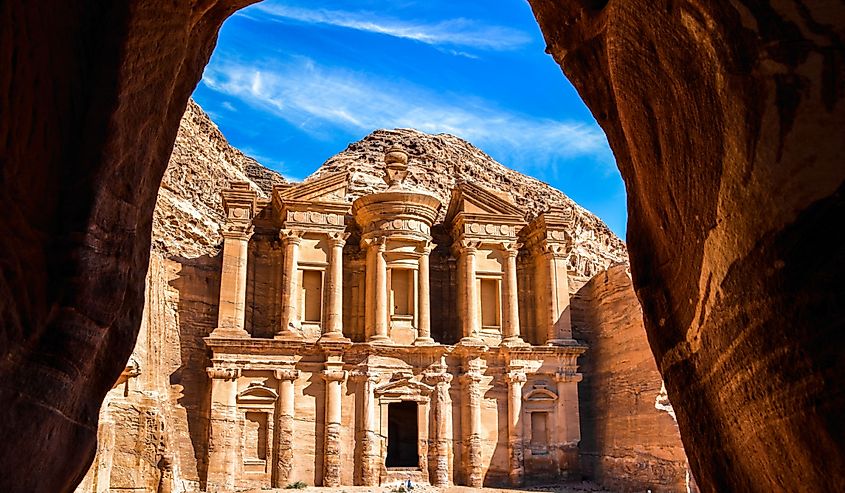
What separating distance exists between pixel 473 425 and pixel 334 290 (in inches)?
→ 252

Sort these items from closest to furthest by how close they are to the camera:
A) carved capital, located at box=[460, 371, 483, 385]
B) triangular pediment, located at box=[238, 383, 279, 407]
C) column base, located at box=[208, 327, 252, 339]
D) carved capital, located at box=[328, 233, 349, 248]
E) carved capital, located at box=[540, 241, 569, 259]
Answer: triangular pediment, located at box=[238, 383, 279, 407] → column base, located at box=[208, 327, 252, 339] → carved capital, located at box=[460, 371, 483, 385] → carved capital, located at box=[328, 233, 349, 248] → carved capital, located at box=[540, 241, 569, 259]

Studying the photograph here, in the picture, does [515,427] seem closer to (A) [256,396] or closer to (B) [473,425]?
(B) [473,425]

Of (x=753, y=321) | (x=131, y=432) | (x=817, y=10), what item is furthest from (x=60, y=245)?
(x=131, y=432)

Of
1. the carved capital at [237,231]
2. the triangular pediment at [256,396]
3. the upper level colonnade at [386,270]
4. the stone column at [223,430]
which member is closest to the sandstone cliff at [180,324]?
the stone column at [223,430]

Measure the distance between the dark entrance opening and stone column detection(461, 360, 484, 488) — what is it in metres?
4.16

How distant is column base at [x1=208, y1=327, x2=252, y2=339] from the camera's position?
79.7 ft

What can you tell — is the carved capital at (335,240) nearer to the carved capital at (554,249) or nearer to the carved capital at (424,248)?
the carved capital at (424,248)

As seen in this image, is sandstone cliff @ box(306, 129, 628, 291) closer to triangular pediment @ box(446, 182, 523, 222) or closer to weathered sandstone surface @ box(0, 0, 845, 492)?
triangular pediment @ box(446, 182, 523, 222)

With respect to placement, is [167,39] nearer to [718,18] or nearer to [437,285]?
[718,18]

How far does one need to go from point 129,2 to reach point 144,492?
65.0 feet

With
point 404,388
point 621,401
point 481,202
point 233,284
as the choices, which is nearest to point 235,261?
point 233,284

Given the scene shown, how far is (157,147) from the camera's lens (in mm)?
5105

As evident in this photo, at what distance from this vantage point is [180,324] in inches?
999

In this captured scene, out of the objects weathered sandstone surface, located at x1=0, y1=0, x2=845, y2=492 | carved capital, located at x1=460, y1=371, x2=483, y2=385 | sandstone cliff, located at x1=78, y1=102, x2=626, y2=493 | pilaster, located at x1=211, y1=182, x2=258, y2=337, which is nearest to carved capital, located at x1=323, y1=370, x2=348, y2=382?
pilaster, located at x1=211, y1=182, x2=258, y2=337
